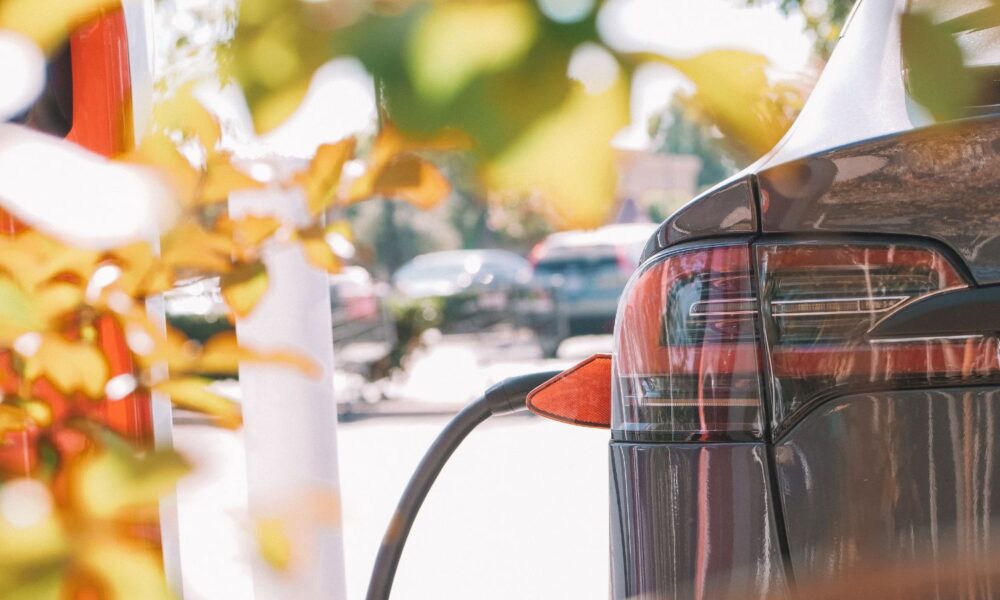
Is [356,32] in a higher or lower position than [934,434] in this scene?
higher

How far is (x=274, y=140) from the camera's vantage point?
0.75m

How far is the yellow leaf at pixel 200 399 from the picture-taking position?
0.96 metres

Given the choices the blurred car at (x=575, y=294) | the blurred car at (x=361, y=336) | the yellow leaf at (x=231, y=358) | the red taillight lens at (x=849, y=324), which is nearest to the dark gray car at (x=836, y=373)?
the red taillight lens at (x=849, y=324)

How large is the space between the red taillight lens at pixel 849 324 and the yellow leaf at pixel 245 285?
0.77 meters

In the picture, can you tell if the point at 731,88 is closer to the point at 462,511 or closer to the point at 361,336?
the point at 462,511

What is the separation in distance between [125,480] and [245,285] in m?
0.29

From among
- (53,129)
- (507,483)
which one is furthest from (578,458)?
(53,129)

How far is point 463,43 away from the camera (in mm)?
655

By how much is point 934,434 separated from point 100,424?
104 cm

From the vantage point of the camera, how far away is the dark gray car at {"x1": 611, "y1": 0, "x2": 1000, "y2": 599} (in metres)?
1.39

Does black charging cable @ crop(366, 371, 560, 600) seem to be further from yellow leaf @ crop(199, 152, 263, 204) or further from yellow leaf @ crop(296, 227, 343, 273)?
yellow leaf @ crop(199, 152, 263, 204)

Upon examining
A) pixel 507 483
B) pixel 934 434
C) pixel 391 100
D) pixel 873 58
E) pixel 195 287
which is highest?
pixel 873 58

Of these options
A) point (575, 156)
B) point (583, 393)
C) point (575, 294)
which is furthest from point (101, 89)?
point (575, 294)

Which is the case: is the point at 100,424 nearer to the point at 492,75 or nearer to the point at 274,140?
the point at 274,140
